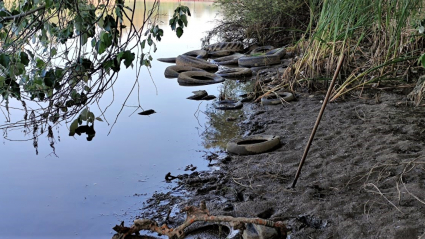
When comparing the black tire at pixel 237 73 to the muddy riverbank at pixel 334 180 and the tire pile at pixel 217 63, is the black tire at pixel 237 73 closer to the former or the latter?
the tire pile at pixel 217 63

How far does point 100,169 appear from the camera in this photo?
431 centimetres

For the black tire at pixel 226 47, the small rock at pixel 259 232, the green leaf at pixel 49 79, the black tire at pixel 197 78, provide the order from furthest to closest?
the black tire at pixel 226 47, the black tire at pixel 197 78, the small rock at pixel 259 232, the green leaf at pixel 49 79

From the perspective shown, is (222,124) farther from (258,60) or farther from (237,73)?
(258,60)

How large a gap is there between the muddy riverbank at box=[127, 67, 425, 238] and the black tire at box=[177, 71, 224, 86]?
9.60 ft

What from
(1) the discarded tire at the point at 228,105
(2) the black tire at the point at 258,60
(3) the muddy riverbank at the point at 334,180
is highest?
(2) the black tire at the point at 258,60

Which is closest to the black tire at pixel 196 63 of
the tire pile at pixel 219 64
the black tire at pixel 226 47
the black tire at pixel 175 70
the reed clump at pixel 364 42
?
the tire pile at pixel 219 64

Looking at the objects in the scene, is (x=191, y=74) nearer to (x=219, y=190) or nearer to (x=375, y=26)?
(x=375, y=26)

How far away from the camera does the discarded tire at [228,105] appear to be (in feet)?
20.5

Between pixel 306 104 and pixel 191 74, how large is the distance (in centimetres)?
296

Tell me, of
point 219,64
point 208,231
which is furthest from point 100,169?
point 219,64

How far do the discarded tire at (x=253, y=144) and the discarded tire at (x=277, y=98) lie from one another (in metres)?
1.52

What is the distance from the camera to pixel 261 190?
11.4ft

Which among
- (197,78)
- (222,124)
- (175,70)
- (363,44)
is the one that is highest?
(363,44)

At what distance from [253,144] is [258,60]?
5098 millimetres
